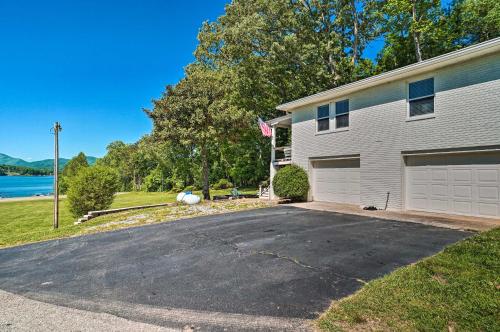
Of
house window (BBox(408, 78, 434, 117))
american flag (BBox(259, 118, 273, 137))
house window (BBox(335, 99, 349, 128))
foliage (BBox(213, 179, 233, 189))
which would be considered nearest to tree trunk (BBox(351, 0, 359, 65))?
american flag (BBox(259, 118, 273, 137))

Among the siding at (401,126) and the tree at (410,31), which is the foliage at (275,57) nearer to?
the tree at (410,31)

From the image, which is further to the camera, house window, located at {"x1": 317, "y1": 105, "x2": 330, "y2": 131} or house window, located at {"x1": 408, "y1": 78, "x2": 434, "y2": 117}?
house window, located at {"x1": 317, "y1": 105, "x2": 330, "y2": 131}

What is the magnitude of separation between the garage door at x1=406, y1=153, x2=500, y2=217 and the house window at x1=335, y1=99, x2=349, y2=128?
3431 mm

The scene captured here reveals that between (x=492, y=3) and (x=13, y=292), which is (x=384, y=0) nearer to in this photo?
(x=492, y=3)

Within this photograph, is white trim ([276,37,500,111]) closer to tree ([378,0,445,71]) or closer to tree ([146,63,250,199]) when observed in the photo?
tree ([146,63,250,199])

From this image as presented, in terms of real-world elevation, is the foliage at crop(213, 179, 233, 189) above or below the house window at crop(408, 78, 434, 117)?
below

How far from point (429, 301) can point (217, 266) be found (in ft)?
10.9

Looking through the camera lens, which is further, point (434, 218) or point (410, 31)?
point (410, 31)

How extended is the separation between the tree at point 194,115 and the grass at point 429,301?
570 inches

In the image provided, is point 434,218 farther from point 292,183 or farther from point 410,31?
point 410,31

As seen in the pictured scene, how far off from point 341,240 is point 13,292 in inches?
251

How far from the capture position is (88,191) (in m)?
14.8

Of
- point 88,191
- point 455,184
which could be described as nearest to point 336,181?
point 455,184

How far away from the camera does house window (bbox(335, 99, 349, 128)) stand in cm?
1282
